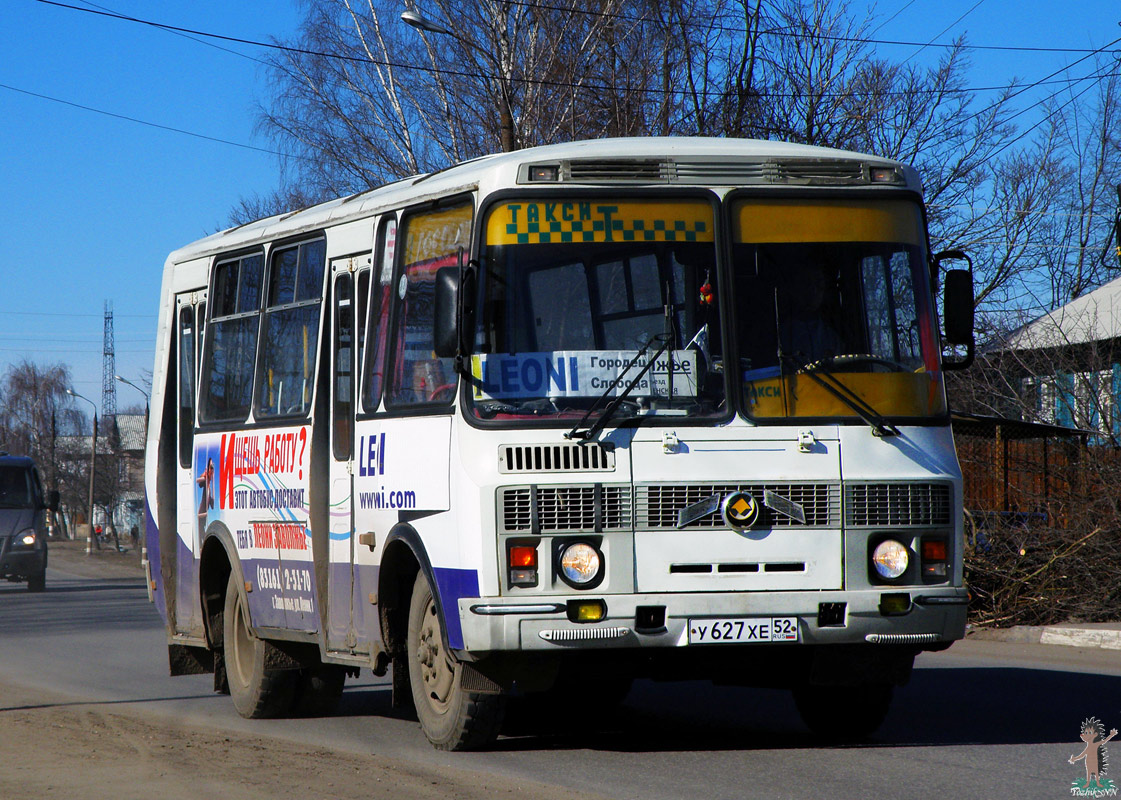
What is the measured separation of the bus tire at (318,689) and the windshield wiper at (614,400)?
379 centimetres

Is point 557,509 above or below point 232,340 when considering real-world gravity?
below

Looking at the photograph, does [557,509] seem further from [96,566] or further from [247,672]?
[96,566]

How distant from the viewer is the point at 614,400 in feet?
23.9

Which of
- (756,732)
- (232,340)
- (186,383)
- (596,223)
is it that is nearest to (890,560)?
(756,732)

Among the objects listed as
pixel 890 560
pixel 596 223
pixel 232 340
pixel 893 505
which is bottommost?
pixel 890 560

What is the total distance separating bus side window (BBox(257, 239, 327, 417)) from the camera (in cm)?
938

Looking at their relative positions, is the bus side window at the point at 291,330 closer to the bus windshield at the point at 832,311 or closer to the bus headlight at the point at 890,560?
the bus windshield at the point at 832,311

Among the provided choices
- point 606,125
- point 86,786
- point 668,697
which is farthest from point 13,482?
point 86,786

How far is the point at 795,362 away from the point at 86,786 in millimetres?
3857

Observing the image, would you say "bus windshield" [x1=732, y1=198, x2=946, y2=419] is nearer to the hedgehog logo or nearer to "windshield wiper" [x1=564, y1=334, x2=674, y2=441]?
"windshield wiper" [x1=564, y1=334, x2=674, y2=441]

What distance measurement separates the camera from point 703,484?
23.9ft

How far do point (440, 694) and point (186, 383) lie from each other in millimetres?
4371

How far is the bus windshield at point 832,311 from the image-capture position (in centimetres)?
747

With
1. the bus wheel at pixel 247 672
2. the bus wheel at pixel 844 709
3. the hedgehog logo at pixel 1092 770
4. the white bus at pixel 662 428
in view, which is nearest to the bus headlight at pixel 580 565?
the white bus at pixel 662 428
